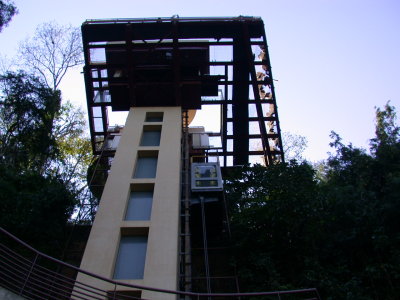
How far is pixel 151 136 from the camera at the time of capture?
16.2 meters

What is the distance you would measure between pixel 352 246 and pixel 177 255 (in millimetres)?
5025

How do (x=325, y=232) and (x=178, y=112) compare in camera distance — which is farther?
(x=178, y=112)

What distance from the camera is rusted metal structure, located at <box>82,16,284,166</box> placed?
17281 mm

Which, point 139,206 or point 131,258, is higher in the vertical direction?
point 139,206

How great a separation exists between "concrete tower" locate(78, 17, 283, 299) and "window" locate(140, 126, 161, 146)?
0.04 metres

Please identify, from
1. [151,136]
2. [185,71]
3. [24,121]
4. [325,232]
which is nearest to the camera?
[325,232]

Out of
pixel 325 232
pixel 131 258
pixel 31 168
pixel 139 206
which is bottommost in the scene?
pixel 131 258

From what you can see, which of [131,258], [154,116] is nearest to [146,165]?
[154,116]

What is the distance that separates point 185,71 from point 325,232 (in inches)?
410

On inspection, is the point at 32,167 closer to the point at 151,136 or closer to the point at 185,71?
the point at 151,136

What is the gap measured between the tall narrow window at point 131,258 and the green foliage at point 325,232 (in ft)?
9.51

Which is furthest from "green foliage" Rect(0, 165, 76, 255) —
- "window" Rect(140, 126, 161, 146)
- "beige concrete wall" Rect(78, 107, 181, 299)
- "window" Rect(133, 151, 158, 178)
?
"window" Rect(140, 126, 161, 146)

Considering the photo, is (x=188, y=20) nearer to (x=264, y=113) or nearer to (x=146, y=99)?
(x=146, y=99)

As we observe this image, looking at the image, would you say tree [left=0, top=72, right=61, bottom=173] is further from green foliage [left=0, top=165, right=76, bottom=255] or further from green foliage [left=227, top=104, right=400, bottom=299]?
green foliage [left=227, top=104, right=400, bottom=299]
